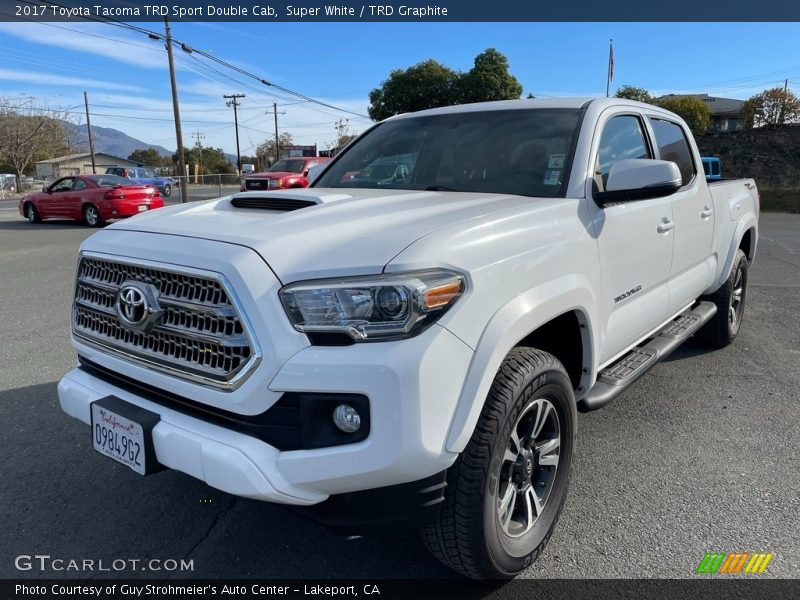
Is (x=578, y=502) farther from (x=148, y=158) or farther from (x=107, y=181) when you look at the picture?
(x=148, y=158)

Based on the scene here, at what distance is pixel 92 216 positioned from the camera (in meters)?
15.9

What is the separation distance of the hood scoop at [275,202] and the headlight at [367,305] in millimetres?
831

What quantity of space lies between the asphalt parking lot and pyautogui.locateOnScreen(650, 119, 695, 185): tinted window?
5.08ft

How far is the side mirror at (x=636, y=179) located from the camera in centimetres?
278

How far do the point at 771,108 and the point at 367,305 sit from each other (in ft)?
165

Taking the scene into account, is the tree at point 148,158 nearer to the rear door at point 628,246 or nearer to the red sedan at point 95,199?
the red sedan at point 95,199

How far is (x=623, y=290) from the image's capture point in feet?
9.97

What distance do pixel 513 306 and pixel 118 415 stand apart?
1472 millimetres

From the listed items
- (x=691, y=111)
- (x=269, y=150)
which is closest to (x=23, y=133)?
(x=269, y=150)

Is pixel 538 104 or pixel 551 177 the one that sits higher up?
pixel 538 104

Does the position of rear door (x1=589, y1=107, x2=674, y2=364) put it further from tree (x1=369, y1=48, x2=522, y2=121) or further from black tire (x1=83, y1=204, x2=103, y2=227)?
tree (x1=369, y1=48, x2=522, y2=121)

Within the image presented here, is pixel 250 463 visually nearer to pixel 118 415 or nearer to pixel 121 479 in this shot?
pixel 118 415

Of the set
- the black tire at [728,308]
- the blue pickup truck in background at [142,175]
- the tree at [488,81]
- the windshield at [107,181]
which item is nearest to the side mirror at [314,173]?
the black tire at [728,308]

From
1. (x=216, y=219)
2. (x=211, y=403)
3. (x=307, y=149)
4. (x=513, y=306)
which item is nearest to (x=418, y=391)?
(x=513, y=306)
